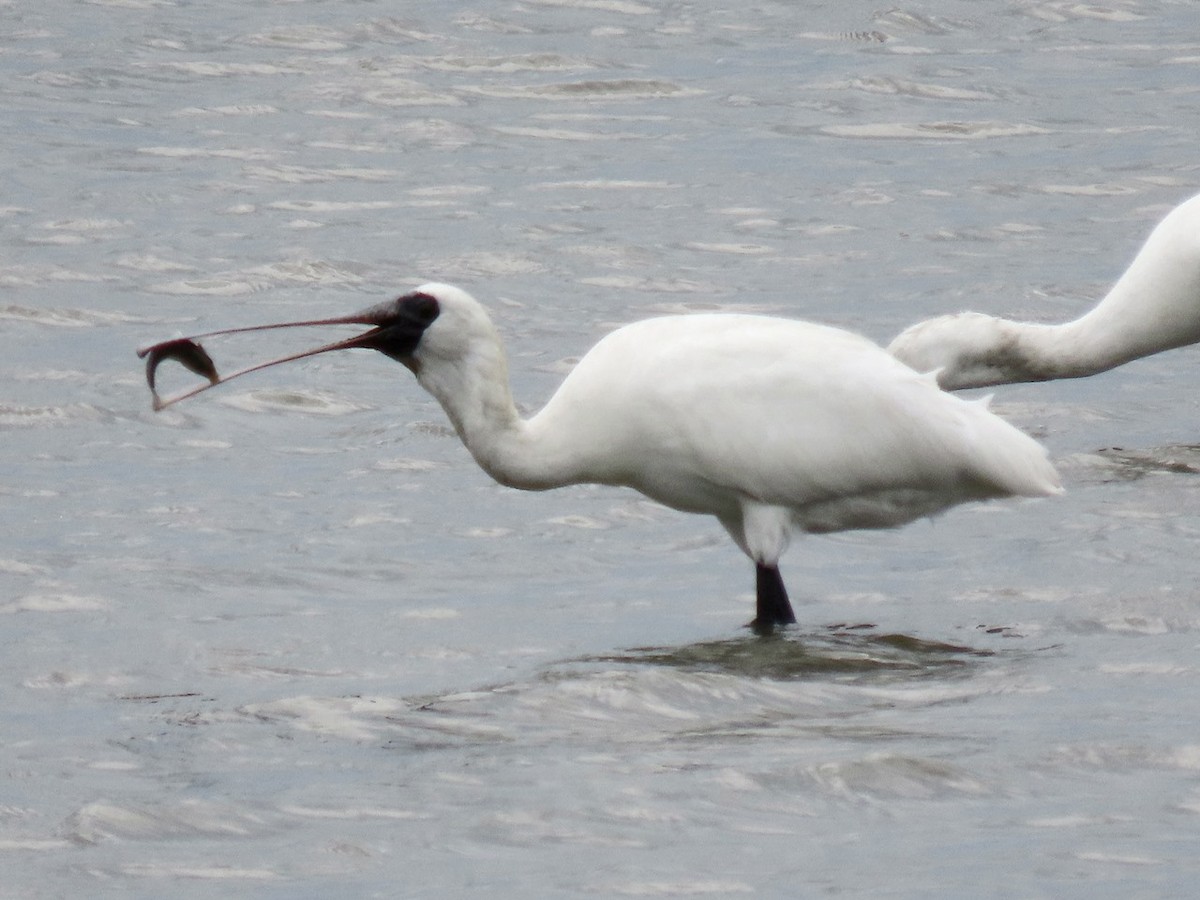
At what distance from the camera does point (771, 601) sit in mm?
9805

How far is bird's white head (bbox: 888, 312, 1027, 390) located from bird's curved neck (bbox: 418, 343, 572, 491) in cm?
288

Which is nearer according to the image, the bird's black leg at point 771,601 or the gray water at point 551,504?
the gray water at point 551,504

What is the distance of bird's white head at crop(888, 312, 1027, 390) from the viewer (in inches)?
485

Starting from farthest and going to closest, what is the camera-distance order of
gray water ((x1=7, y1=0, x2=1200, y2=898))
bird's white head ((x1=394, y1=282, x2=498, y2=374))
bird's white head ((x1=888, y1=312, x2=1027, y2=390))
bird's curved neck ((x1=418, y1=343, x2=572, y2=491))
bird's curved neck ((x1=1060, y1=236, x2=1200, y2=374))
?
bird's curved neck ((x1=1060, y1=236, x2=1200, y2=374)) < bird's white head ((x1=888, y1=312, x2=1027, y2=390)) < bird's curved neck ((x1=418, y1=343, x2=572, y2=491)) < bird's white head ((x1=394, y1=282, x2=498, y2=374)) < gray water ((x1=7, y1=0, x2=1200, y2=898))

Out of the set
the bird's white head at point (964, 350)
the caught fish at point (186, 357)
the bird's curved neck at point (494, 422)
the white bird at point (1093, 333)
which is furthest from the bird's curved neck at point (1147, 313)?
→ the caught fish at point (186, 357)

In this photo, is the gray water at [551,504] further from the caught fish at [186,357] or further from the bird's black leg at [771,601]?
the caught fish at [186,357]

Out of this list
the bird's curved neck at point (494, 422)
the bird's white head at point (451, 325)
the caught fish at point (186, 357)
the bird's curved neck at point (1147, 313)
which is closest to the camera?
the bird's white head at point (451, 325)

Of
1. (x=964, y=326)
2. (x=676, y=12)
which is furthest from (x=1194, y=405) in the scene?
(x=676, y=12)

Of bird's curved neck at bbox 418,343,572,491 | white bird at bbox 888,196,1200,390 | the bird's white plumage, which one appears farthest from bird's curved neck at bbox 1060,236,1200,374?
bird's curved neck at bbox 418,343,572,491

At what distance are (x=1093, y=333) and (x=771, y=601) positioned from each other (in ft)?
11.6

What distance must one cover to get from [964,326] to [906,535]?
134cm

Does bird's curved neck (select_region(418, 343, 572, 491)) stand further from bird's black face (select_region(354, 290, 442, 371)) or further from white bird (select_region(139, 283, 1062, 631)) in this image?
bird's black face (select_region(354, 290, 442, 371))

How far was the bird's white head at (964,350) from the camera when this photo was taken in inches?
485

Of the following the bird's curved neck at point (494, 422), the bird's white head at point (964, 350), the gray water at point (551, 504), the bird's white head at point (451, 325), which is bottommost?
the gray water at point (551, 504)
